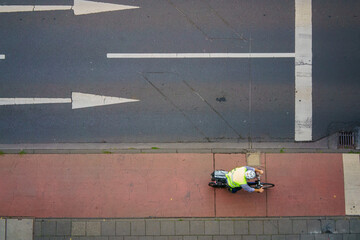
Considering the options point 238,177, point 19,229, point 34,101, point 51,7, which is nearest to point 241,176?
point 238,177

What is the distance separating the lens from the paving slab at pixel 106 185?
1173 centimetres

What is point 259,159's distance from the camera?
470 inches

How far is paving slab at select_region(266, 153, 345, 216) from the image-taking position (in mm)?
11727

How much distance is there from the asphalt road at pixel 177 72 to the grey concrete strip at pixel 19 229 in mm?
2755

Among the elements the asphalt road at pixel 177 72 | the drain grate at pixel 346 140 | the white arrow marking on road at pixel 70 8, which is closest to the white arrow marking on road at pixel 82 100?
the asphalt road at pixel 177 72

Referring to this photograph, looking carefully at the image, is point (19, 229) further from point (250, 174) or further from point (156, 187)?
point (250, 174)

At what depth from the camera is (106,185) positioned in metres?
11.8

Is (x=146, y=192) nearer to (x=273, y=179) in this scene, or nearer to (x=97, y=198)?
(x=97, y=198)

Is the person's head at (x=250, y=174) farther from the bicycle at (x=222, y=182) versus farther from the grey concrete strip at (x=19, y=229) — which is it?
the grey concrete strip at (x=19, y=229)

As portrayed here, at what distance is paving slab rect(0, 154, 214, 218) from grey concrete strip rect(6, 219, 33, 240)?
26 cm

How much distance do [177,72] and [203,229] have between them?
18.0 ft

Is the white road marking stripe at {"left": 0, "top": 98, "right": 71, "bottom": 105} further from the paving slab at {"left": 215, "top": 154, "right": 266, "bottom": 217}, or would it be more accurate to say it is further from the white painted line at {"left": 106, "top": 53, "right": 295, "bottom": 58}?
the paving slab at {"left": 215, "top": 154, "right": 266, "bottom": 217}

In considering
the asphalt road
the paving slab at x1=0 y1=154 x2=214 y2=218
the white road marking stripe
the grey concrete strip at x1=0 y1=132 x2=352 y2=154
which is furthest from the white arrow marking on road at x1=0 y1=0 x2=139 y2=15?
the paving slab at x1=0 y1=154 x2=214 y2=218

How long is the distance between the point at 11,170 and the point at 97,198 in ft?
10.3
